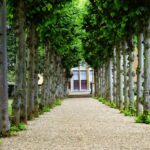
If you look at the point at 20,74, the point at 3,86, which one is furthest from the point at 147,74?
the point at 3,86

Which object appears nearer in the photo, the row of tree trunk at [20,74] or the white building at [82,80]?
the row of tree trunk at [20,74]

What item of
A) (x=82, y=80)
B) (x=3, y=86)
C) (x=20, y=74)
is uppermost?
(x=82, y=80)

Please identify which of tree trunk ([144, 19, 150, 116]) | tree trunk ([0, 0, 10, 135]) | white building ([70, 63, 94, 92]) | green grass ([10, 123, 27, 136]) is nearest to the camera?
tree trunk ([0, 0, 10, 135])

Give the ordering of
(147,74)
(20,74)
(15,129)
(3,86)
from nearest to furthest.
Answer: (3,86) → (15,129) → (20,74) → (147,74)

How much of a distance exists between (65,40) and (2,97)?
32.0 m

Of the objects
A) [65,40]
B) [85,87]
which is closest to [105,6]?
[65,40]

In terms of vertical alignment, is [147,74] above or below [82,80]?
below

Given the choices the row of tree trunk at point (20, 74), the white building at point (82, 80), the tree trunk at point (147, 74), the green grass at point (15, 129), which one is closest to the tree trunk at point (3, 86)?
the row of tree trunk at point (20, 74)

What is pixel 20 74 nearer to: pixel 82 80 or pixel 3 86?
pixel 3 86

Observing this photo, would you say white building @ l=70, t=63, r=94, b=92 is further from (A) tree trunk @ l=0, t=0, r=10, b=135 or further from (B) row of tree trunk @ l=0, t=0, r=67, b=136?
(A) tree trunk @ l=0, t=0, r=10, b=135

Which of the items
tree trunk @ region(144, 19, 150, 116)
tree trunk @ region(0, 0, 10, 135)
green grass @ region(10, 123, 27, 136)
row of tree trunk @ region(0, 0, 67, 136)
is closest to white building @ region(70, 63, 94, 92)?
row of tree trunk @ region(0, 0, 67, 136)

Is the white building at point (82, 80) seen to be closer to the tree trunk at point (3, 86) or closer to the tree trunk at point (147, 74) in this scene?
the tree trunk at point (147, 74)

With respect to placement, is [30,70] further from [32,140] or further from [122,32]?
[32,140]

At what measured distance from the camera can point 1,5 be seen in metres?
18.8
